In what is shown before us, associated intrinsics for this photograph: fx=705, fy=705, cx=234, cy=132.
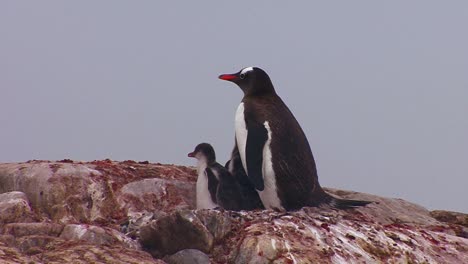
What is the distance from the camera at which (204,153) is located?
10633 mm

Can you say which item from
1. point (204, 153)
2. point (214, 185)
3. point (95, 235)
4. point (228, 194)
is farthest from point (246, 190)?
point (95, 235)

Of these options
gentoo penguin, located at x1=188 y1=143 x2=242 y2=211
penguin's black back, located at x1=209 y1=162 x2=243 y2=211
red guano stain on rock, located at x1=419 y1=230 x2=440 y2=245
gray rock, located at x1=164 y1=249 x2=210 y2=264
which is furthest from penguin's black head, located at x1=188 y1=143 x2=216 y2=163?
red guano stain on rock, located at x1=419 y1=230 x2=440 y2=245

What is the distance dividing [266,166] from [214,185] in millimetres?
855

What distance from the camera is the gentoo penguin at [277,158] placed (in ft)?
31.7

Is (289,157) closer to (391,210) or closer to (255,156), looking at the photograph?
(255,156)

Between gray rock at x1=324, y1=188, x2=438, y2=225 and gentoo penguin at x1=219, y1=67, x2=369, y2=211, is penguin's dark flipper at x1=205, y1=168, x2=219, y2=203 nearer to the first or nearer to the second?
gentoo penguin at x1=219, y1=67, x2=369, y2=211

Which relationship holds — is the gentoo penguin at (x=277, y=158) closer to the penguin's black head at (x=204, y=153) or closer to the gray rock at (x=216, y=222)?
the penguin's black head at (x=204, y=153)

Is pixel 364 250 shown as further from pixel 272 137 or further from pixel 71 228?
pixel 71 228

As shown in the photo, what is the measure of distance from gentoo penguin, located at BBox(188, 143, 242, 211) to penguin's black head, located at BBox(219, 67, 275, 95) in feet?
3.56

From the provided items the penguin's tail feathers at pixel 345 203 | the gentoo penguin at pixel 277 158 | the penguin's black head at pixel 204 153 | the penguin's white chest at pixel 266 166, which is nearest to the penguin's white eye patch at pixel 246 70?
the gentoo penguin at pixel 277 158

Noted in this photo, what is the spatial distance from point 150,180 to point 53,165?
1.48m

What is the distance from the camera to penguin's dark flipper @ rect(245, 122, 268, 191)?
959 centimetres

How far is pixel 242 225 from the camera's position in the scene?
8750mm

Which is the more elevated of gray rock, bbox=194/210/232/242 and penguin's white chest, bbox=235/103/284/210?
penguin's white chest, bbox=235/103/284/210
